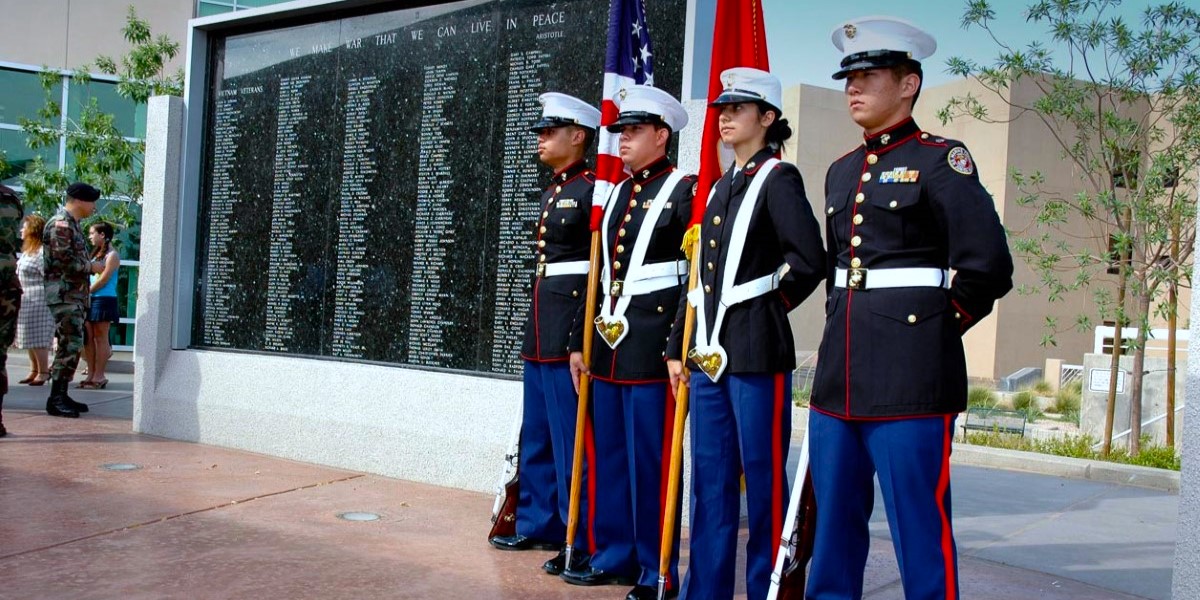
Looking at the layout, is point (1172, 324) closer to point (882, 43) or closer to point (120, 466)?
point (882, 43)

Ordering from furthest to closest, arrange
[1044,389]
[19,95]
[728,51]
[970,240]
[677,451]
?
[1044,389], [19,95], [728,51], [677,451], [970,240]

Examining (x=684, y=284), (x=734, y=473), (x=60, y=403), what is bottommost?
(x=60, y=403)

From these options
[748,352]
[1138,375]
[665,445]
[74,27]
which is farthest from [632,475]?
[74,27]

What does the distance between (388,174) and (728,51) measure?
317 cm

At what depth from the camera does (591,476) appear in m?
4.57

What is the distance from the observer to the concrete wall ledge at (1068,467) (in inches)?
348

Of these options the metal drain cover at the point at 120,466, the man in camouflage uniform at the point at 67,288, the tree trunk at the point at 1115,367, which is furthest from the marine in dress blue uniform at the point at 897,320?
the tree trunk at the point at 1115,367

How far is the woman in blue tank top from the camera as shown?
11.1 meters

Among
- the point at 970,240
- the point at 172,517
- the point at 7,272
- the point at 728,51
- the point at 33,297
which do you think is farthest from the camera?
the point at 33,297

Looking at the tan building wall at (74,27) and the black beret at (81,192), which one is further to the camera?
the tan building wall at (74,27)

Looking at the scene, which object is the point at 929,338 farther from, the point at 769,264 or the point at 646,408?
the point at 646,408

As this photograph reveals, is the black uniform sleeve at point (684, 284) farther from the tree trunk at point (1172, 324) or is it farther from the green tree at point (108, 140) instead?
the green tree at point (108, 140)

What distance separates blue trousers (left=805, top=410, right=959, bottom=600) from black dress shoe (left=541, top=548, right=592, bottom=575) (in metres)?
1.42

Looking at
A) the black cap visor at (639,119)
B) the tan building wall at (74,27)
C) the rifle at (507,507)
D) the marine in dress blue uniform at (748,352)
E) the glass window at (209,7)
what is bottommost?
the rifle at (507,507)
